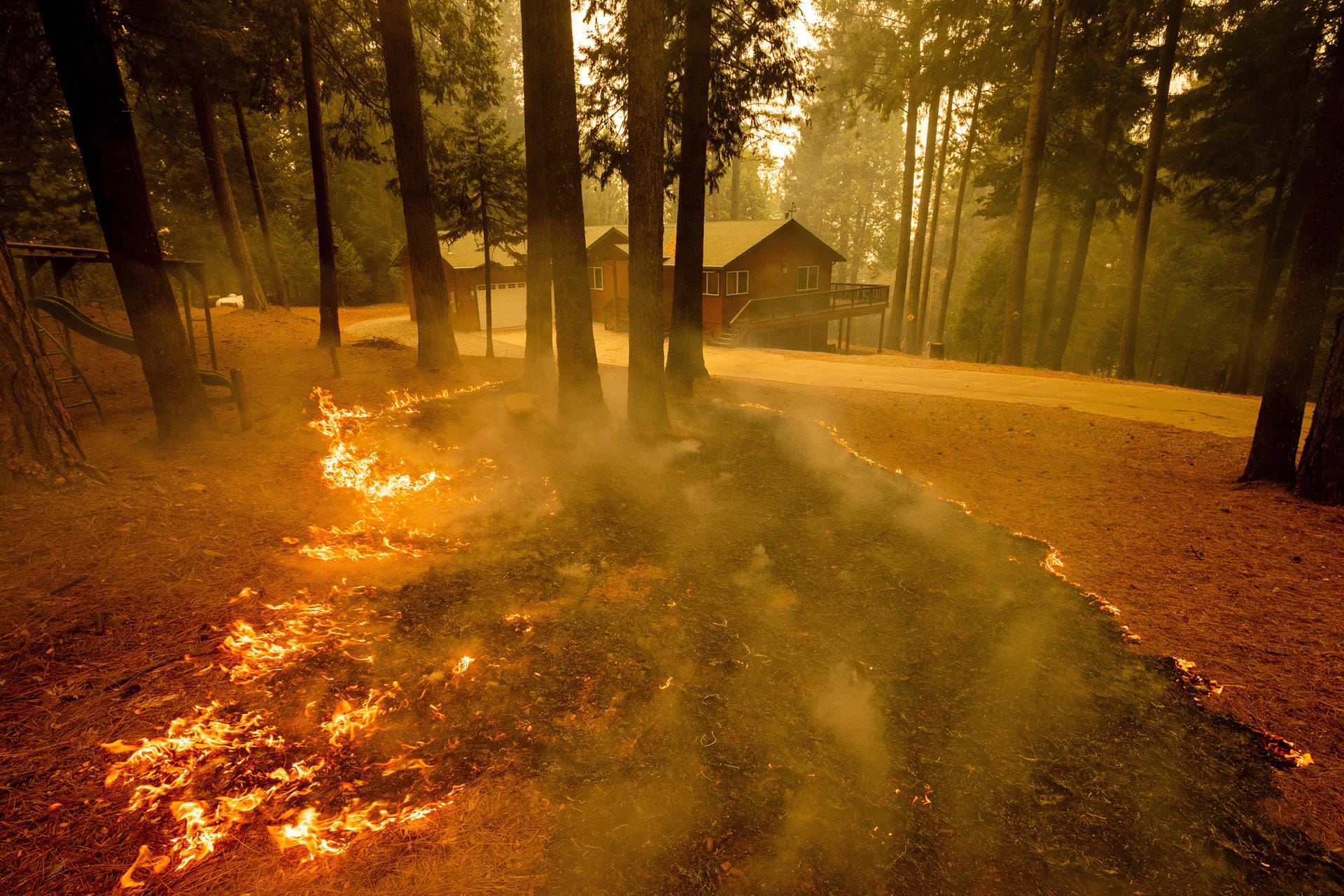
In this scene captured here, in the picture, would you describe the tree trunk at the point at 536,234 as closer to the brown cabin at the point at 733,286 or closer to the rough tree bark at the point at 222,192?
the brown cabin at the point at 733,286

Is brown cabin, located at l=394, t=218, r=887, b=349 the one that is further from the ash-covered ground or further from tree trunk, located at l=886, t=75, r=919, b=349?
the ash-covered ground

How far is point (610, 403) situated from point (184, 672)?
8.82m

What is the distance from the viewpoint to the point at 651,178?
905 cm

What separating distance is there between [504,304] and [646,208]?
23395 mm

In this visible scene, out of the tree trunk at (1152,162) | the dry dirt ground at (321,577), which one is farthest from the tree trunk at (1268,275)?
the dry dirt ground at (321,577)

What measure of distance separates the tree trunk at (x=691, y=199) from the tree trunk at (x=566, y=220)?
2.29 meters

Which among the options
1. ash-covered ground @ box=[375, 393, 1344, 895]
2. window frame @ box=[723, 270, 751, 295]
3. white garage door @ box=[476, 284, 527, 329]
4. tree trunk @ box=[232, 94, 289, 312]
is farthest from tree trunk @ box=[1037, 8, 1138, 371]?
tree trunk @ box=[232, 94, 289, 312]

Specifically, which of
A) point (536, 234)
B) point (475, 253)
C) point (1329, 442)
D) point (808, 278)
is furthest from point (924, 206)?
point (1329, 442)

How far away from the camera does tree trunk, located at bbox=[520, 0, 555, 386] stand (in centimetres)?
1191

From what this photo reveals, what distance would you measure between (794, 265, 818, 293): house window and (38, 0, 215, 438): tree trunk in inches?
1164

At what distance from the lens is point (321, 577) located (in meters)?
5.70

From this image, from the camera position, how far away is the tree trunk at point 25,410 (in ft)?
19.4

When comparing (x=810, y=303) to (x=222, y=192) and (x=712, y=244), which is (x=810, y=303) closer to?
(x=712, y=244)

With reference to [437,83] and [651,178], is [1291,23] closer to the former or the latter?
[651,178]
